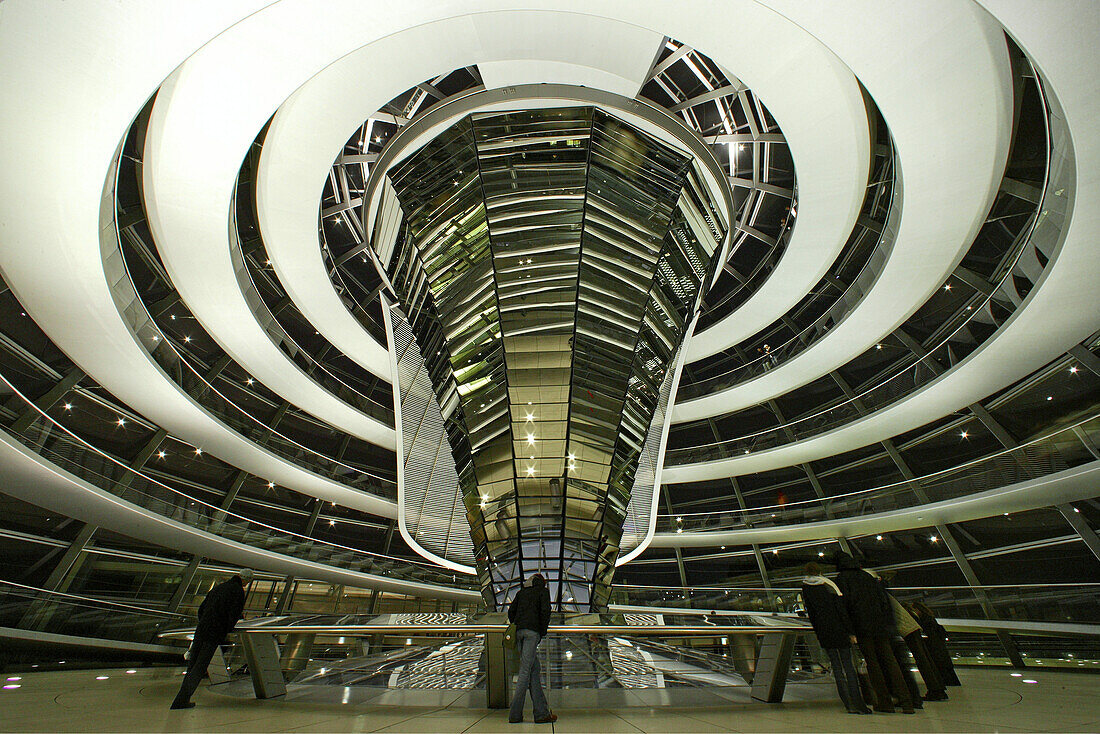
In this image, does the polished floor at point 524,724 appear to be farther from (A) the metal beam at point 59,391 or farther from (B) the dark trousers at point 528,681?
(A) the metal beam at point 59,391

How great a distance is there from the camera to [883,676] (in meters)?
4.53

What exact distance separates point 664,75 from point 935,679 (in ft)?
38.3

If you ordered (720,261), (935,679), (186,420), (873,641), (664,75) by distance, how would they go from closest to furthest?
(873,641) → (935,679) → (664,75) → (720,261) → (186,420)

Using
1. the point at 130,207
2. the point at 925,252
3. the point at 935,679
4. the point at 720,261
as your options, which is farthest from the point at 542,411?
the point at 130,207

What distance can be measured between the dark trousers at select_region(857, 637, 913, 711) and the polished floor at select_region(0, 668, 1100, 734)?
0.15 meters

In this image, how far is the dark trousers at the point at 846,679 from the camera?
4.34 m

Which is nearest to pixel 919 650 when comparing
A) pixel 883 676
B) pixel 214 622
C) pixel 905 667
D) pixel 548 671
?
pixel 905 667

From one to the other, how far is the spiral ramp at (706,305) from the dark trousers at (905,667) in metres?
6.95

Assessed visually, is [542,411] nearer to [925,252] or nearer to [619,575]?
[925,252]

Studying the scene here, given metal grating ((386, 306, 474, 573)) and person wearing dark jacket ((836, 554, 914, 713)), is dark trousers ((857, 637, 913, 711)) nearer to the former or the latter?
person wearing dark jacket ((836, 554, 914, 713))

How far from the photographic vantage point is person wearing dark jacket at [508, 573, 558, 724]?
3955mm

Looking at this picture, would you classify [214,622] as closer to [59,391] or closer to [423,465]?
[423,465]

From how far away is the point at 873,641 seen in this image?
14.6 ft

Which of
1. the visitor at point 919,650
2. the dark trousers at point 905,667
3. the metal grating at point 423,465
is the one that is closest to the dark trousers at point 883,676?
the dark trousers at point 905,667
